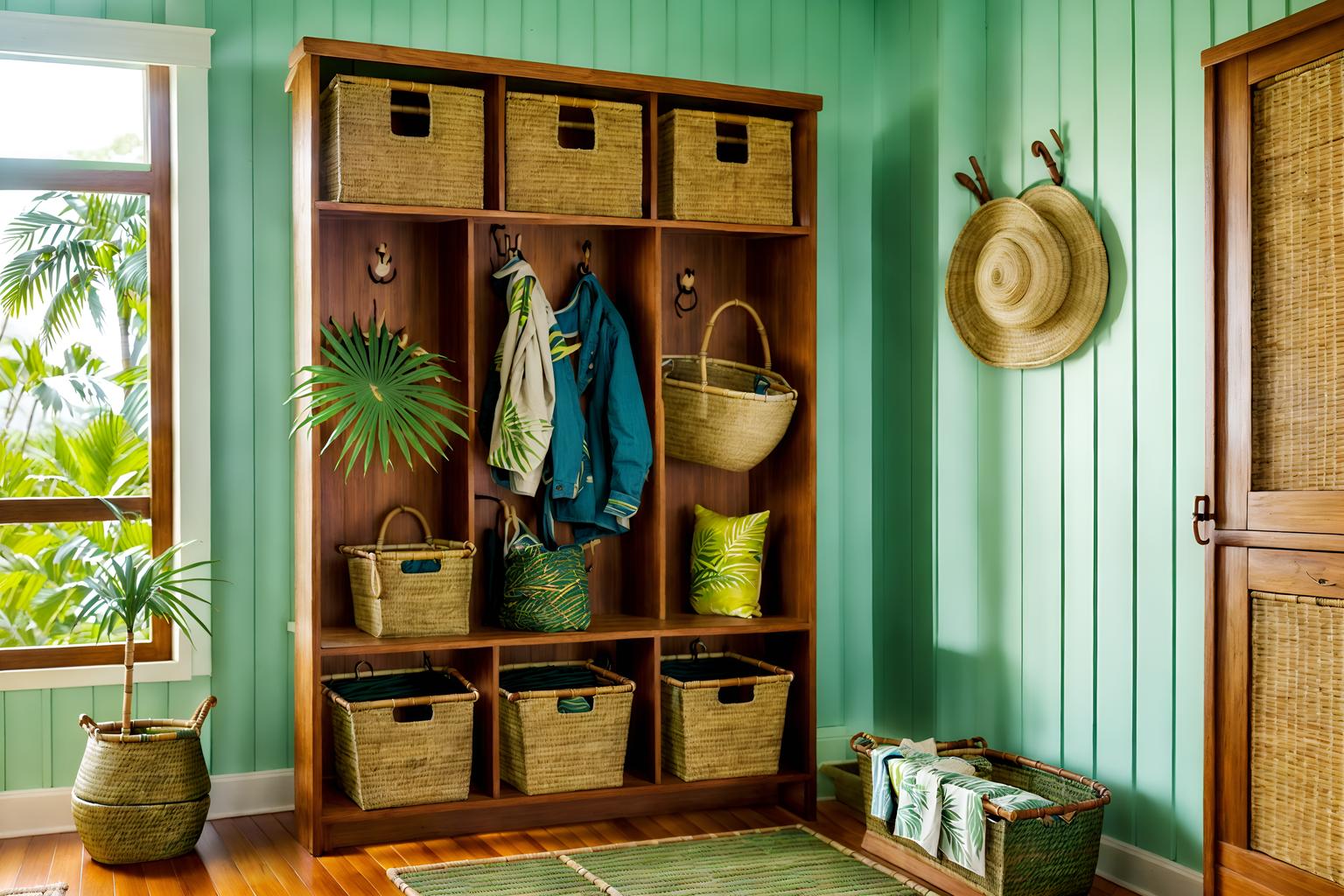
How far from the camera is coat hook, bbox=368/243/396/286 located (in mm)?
3730

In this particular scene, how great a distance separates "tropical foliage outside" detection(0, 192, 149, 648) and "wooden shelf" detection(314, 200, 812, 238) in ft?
2.18

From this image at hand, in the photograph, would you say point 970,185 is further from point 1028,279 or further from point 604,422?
point 604,422

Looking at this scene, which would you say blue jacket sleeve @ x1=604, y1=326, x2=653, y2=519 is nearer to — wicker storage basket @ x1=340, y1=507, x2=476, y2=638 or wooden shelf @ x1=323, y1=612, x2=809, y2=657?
wooden shelf @ x1=323, y1=612, x2=809, y2=657

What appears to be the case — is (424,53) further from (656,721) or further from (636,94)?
(656,721)

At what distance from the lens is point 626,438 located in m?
3.73

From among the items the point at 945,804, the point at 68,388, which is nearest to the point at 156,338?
the point at 68,388

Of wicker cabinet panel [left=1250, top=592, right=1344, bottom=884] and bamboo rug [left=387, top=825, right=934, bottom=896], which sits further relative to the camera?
bamboo rug [left=387, top=825, right=934, bottom=896]

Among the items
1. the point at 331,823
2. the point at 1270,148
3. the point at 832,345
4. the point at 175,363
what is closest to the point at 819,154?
the point at 832,345

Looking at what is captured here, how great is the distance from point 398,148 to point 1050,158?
1.80 meters

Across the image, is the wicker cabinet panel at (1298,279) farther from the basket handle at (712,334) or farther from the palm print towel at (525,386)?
the palm print towel at (525,386)

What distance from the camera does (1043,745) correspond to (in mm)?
3479

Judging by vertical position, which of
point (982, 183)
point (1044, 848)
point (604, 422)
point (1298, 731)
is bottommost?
point (1044, 848)

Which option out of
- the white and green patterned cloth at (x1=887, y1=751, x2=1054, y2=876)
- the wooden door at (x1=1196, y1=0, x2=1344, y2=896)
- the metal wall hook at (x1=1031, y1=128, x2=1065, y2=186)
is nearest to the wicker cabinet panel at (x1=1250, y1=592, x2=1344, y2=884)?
the wooden door at (x1=1196, y1=0, x2=1344, y2=896)

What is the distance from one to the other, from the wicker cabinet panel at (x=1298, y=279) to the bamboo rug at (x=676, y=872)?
1.40 metres
